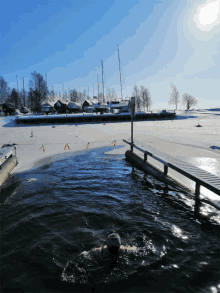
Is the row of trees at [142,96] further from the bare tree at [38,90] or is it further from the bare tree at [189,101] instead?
the bare tree at [38,90]

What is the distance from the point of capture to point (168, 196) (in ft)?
17.5

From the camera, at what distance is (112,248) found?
3062mm

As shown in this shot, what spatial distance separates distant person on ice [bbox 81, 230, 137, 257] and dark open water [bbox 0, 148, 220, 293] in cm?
12

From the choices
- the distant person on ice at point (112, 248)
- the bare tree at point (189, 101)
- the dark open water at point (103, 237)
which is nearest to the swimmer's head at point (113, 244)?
the distant person on ice at point (112, 248)

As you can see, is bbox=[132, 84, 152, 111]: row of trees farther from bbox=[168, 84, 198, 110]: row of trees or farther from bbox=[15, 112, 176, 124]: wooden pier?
bbox=[15, 112, 176, 124]: wooden pier

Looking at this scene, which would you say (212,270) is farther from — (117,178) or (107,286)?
(117,178)

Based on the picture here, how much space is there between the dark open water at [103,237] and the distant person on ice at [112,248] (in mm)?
116

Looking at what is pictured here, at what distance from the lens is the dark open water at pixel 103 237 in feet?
8.92

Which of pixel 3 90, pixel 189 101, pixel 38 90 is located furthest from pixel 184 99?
pixel 3 90

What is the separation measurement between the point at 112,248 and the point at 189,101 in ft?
293

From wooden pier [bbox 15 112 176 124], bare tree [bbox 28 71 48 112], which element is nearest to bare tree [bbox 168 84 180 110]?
wooden pier [bbox 15 112 176 124]

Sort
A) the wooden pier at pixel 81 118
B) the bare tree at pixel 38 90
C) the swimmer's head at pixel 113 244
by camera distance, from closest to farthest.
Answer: the swimmer's head at pixel 113 244 < the wooden pier at pixel 81 118 < the bare tree at pixel 38 90

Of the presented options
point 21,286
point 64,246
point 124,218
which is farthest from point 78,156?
point 21,286

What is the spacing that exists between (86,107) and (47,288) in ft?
218
